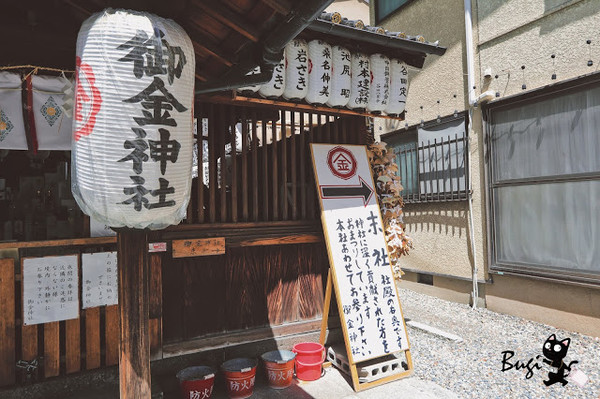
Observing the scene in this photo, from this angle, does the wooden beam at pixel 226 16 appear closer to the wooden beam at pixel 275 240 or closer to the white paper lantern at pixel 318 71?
the white paper lantern at pixel 318 71

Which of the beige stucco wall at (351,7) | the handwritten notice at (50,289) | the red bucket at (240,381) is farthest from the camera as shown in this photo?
the beige stucco wall at (351,7)

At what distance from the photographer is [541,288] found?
8008 mm

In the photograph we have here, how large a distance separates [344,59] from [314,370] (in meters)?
5.43

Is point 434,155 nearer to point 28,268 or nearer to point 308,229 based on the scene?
point 308,229

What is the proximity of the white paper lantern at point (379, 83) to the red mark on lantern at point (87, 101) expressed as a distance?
492cm

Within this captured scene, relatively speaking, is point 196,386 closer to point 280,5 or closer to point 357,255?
point 357,255

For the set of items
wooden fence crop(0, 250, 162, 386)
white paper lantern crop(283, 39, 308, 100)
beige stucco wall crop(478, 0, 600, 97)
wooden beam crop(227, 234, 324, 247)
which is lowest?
wooden fence crop(0, 250, 162, 386)

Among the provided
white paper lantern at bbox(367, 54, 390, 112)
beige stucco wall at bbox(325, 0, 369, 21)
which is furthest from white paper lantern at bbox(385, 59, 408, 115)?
beige stucco wall at bbox(325, 0, 369, 21)

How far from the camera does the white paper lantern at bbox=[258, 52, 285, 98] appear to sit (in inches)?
219

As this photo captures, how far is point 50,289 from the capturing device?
16.2 ft

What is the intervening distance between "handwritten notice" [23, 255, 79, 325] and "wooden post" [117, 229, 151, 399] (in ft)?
6.96

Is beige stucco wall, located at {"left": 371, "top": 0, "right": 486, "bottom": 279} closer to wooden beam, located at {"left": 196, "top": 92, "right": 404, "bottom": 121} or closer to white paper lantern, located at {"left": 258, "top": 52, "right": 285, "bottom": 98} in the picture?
wooden beam, located at {"left": 196, "top": 92, "right": 404, "bottom": 121}

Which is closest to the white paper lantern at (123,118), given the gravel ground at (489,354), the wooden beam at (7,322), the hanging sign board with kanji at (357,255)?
the wooden beam at (7,322)

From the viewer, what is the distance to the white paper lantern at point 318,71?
6.00 meters
